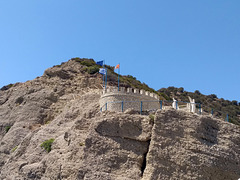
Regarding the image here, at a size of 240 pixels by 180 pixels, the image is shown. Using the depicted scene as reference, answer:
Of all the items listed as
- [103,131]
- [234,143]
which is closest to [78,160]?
[103,131]

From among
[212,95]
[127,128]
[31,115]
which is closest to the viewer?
[127,128]

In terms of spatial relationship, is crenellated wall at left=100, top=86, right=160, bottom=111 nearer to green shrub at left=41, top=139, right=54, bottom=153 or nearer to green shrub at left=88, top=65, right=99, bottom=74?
green shrub at left=41, top=139, right=54, bottom=153

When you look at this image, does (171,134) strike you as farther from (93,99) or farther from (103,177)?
(93,99)

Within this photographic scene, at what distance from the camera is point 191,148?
18375 millimetres

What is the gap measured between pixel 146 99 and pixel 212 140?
8582 mm

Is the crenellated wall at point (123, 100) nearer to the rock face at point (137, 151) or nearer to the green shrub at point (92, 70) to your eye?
the rock face at point (137, 151)

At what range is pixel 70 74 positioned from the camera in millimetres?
40500

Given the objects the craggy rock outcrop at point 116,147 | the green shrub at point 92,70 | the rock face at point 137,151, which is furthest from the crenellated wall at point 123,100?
the green shrub at point 92,70

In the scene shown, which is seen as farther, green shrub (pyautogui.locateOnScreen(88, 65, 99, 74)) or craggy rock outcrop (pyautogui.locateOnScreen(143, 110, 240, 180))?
green shrub (pyautogui.locateOnScreen(88, 65, 99, 74))

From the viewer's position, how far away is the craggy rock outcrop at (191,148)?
17922 mm

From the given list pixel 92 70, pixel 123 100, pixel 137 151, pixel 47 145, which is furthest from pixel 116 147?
pixel 92 70


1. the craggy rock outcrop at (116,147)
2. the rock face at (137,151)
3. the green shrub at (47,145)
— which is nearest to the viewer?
the rock face at (137,151)

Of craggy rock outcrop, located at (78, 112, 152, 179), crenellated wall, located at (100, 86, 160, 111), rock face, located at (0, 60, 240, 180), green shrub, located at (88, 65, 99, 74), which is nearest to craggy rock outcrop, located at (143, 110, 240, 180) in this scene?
rock face, located at (0, 60, 240, 180)

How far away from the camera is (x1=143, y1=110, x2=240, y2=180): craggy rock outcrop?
1792 cm
